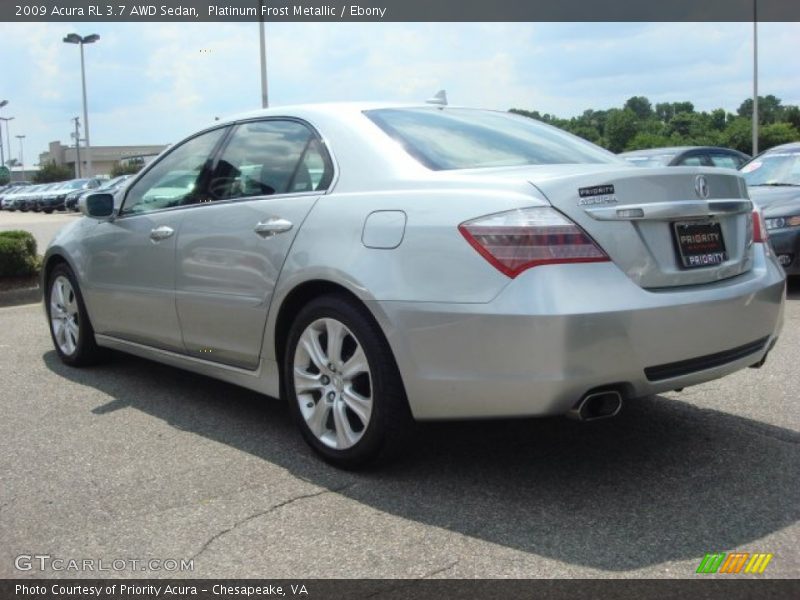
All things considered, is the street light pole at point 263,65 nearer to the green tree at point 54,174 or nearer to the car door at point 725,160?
the car door at point 725,160

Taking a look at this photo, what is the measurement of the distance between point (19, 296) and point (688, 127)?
64088 mm

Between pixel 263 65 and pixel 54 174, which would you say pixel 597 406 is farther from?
pixel 54 174

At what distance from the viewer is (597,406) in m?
3.16

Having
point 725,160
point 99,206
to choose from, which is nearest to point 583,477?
point 99,206

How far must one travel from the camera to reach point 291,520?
3189 millimetres

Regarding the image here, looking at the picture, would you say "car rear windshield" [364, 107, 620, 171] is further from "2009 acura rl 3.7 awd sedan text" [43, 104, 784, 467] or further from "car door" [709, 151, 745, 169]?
"car door" [709, 151, 745, 169]

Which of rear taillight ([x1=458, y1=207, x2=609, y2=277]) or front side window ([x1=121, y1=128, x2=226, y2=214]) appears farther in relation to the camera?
front side window ([x1=121, y1=128, x2=226, y2=214])

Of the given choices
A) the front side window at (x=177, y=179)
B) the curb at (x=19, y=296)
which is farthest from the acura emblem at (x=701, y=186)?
the curb at (x=19, y=296)

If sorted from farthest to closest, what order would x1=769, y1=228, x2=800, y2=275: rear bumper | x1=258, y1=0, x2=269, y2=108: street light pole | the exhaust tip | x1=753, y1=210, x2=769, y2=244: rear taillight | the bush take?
1. x1=258, y1=0, x2=269, y2=108: street light pole
2. the bush
3. x1=769, y1=228, x2=800, y2=275: rear bumper
4. x1=753, y1=210, x2=769, y2=244: rear taillight
5. the exhaust tip

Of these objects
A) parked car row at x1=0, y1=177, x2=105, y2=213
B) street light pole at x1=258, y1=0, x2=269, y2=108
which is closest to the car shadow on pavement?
street light pole at x1=258, y1=0, x2=269, y2=108

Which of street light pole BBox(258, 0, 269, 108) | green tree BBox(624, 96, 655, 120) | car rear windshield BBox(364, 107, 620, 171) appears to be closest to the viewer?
car rear windshield BBox(364, 107, 620, 171)

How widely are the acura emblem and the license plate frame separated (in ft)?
0.35

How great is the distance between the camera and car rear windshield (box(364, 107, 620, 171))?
146 inches

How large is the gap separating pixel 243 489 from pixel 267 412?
1176 mm
